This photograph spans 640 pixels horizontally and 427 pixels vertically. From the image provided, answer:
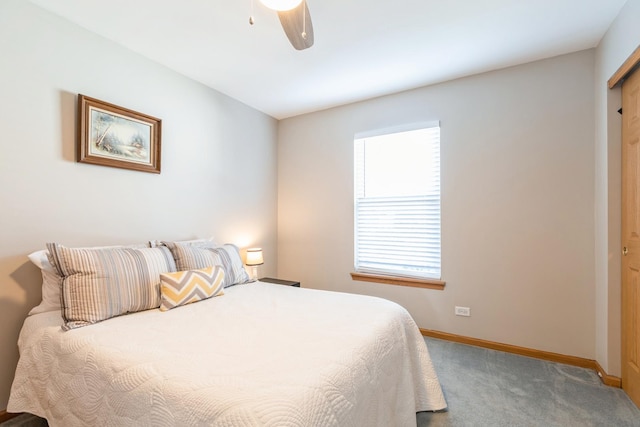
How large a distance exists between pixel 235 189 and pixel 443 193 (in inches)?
89.3

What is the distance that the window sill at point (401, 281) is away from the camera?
285cm

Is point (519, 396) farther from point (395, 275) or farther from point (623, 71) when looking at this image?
point (623, 71)

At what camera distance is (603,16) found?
1.92 meters

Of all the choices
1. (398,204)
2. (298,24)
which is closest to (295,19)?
(298,24)

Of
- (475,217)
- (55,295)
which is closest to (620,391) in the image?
(475,217)

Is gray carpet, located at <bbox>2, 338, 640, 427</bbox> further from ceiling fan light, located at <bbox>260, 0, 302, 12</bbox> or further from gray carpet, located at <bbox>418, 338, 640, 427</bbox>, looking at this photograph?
ceiling fan light, located at <bbox>260, 0, 302, 12</bbox>

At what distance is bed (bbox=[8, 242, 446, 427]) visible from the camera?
3.07 ft

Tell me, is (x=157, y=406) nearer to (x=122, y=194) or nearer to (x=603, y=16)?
(x=122, y=194)

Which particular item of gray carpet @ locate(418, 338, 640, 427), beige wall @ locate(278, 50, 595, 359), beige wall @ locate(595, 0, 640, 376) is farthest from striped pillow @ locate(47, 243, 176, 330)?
beige wall @ locate(595, 0, 640, 376)

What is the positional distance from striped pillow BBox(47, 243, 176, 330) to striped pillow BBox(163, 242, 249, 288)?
254 millimetres

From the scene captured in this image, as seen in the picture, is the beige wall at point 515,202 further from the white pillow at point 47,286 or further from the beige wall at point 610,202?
the white pillow at point 47,286

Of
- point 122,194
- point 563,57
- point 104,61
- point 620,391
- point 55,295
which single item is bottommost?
point 620,391

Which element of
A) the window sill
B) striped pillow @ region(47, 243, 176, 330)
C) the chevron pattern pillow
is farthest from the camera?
the window sill

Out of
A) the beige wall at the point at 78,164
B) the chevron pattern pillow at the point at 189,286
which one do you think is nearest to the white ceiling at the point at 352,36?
the beige wall at the point at 78,164
